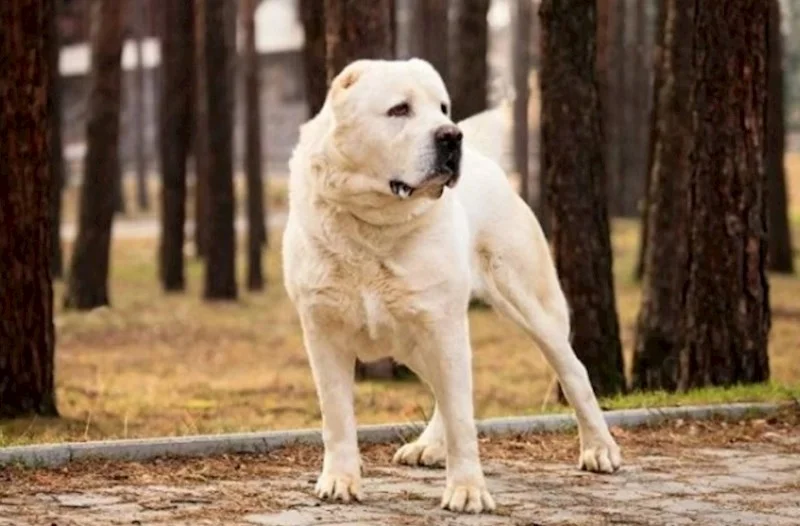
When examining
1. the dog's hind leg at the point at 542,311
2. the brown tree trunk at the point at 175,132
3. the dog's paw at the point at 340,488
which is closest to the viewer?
the dog's paw at the point at 340,488

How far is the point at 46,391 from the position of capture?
40.2ft

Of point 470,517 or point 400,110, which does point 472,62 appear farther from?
point 470,517

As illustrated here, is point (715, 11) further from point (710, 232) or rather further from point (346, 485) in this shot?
point (346, 485)

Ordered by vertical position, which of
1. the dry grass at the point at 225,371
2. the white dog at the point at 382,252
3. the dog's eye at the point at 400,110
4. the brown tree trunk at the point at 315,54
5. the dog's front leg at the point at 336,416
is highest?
the brown tree trunk at the point at 315,54

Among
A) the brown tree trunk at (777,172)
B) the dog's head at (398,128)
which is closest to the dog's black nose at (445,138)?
the dog's head at (398,128)

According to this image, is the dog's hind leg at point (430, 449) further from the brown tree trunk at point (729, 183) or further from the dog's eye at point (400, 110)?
the brown tree trunk at point (729, 183)

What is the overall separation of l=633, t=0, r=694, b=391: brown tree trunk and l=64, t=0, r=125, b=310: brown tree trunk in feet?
30.4

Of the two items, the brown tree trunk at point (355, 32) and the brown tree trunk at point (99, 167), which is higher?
the brown tree trunk at point (355, 32)

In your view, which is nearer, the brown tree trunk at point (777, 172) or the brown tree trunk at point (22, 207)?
the brown tree trunk at point (22, 207)

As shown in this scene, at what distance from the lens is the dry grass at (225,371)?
13.0 metres

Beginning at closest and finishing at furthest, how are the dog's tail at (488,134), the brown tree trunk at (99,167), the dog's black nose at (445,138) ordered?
the dog's black nose at (445,138)
the dog's tail at (488,134)
the brown tree trunk at (99,167)

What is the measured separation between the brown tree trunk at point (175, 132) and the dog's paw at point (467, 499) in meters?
20.7

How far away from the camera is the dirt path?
285 inches

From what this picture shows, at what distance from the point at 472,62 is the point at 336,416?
16.3 metres
